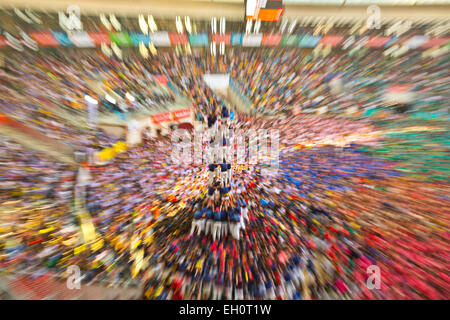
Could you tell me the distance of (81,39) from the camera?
2.23ft

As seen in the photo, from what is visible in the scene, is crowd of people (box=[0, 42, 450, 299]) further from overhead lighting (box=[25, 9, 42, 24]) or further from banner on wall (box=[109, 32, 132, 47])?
overhead lighting (box=[25, 9, 42, 24])

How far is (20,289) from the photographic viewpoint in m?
0.43

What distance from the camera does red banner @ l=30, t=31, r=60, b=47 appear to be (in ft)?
2.18

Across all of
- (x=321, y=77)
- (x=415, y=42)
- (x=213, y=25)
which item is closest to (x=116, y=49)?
(x=213, y=25)

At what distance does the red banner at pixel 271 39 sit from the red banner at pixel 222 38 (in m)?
0.18

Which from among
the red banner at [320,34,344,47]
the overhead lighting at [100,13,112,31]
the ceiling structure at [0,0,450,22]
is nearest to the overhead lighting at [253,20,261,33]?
the ceiling structure at [0,0,450,22]

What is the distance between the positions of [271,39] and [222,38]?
0.26 metres

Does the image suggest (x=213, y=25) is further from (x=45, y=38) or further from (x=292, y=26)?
(x=45, y=38)

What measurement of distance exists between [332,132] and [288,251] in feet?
2.21

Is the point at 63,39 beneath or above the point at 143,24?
beneath

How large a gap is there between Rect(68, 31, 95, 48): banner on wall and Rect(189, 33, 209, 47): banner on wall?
1.63ft

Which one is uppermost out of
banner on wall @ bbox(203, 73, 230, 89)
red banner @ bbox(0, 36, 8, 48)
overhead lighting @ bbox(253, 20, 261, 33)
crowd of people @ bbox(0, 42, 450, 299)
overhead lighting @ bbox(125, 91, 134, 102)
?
overhead lighting @ bbox(253, 20, 261, 33)

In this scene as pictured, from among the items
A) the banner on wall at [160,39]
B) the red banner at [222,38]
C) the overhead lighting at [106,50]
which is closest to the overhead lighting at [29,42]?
the overhead lighting at [106,50]

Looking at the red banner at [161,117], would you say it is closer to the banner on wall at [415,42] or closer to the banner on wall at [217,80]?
the banner on wall at [217,80]
